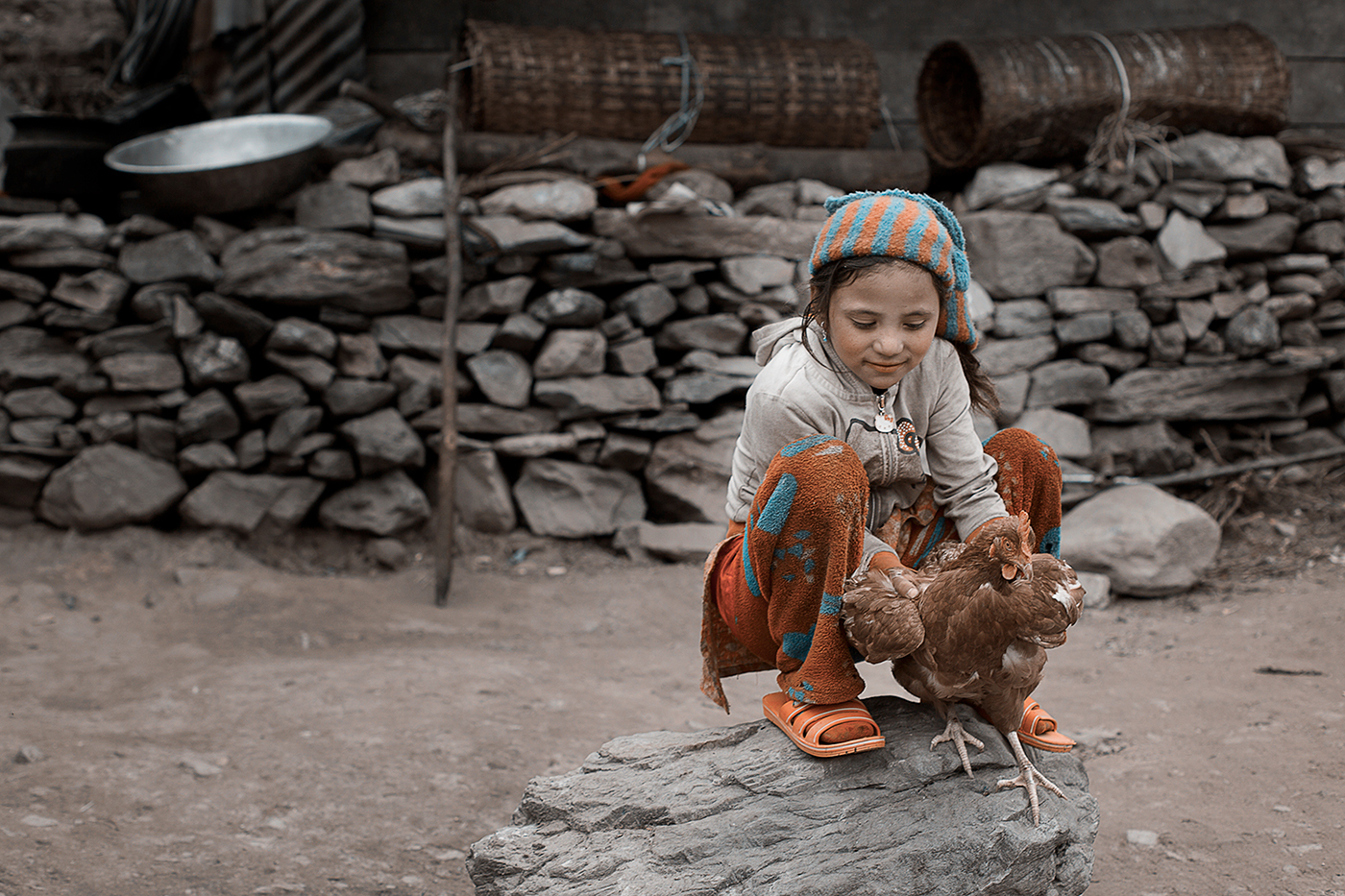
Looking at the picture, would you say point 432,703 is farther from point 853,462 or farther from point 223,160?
point 223,160

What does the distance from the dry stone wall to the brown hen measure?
290cm

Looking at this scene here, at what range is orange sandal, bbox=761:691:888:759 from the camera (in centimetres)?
179

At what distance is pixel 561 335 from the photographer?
468 centimetres

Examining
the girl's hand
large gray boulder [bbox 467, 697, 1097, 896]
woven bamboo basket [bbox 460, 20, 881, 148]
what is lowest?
large gray boulder [bbox 467, 697, 1097, 896]

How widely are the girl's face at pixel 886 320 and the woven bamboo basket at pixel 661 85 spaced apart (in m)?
3.22

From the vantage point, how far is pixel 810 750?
5.86ft

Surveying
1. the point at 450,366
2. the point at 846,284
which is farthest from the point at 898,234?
the point at 450,366

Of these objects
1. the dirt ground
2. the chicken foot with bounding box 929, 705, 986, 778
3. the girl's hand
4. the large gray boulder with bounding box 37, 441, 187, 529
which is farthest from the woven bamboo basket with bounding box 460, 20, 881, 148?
the chicken foot with bounding box 929, 705, 986, 778

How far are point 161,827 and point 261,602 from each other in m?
1.69

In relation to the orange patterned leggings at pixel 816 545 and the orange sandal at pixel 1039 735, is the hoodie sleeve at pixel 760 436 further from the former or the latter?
the orange sandal at pixel 1039 735

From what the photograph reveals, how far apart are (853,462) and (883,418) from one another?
146 mm

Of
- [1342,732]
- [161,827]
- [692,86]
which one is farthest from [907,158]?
[161,827]

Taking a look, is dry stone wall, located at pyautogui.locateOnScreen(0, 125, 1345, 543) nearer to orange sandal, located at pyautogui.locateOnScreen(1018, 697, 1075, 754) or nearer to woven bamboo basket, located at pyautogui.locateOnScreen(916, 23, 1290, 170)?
woven bamboo basket, located at pyautogui.locateOnScreen(916, 23, 1290, 170)

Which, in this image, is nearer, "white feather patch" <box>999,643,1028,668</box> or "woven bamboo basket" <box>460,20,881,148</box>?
"white feather patch" <box>999,643,1028,668</box>
